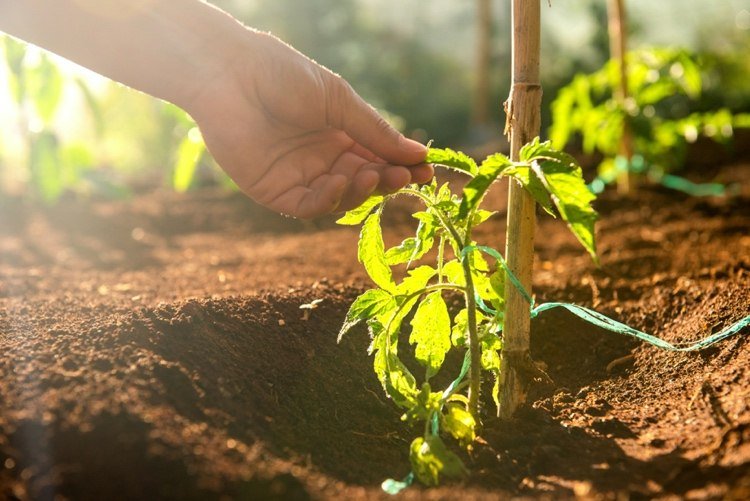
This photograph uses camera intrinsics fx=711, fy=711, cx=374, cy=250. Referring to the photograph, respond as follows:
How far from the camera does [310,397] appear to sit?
186 cm

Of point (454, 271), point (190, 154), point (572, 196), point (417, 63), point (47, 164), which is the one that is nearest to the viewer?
point (572, 196)

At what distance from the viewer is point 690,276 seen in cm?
266

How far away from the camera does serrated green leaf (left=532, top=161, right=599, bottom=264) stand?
134cm

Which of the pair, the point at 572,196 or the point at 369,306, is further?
the point at 369,306

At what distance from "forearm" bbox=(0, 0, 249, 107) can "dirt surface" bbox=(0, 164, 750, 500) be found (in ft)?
2.13

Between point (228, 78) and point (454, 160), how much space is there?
639 mm

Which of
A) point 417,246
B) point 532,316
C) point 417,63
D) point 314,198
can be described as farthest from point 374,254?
point 417,63

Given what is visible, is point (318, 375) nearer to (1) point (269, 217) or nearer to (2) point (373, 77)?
(1) point (269, 217)

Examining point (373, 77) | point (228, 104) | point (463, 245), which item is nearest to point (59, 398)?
point (228, 104)

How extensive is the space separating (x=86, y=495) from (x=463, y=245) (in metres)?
0.93

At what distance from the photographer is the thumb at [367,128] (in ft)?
5.72

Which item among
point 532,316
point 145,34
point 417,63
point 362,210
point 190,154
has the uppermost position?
point 417,63

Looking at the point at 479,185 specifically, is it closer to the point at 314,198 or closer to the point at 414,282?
the point at 414,282

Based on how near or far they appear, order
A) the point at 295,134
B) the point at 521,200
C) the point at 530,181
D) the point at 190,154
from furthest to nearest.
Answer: the point at 190,154, the point at 295,134, the point at 521,200, the point at 530,181
